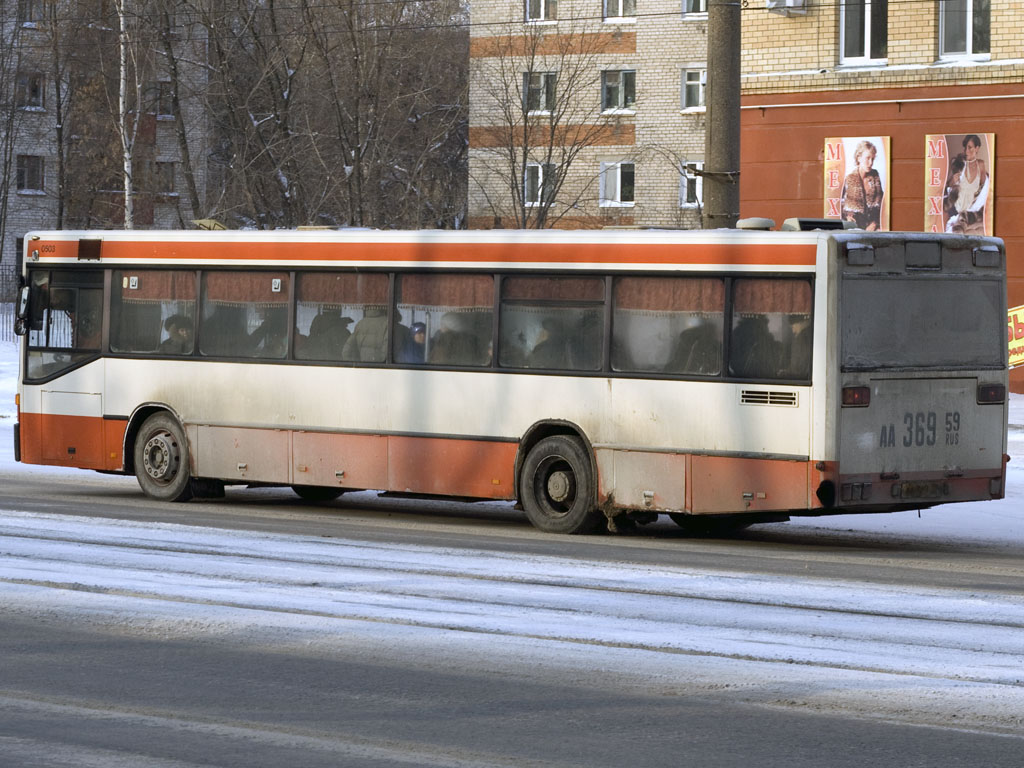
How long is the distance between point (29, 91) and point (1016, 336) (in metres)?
45.3

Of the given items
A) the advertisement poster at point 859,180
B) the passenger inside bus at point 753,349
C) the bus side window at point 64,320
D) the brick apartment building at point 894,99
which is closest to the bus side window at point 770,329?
the passenger inside bus at point 753,349

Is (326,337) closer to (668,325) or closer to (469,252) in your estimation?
(469,252)

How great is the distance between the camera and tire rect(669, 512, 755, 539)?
15.8 meters

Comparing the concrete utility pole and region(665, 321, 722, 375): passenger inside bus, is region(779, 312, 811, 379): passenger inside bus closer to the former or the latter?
region(665, 321, 722, 375): passenger inside bus

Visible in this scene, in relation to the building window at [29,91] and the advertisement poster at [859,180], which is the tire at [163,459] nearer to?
the advertisement poster at [859,180]

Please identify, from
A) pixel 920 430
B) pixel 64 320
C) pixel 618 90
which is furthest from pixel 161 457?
pixel 618 90

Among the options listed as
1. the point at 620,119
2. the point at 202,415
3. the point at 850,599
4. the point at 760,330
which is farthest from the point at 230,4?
the point at 850,599

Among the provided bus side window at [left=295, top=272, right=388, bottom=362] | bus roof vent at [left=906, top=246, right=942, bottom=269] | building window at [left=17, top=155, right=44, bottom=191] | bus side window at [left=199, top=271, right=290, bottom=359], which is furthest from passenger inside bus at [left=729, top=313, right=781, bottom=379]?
building window at [left=17, top=155, right=44, bottom=191]

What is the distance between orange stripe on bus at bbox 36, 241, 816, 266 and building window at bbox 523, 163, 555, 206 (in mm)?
25474

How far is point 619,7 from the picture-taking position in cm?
5703

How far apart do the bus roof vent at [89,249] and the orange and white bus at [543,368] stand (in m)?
0.03

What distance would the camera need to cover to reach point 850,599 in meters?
11.0

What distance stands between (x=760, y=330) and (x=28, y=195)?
5721 centimetres

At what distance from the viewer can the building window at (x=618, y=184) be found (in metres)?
57.5
